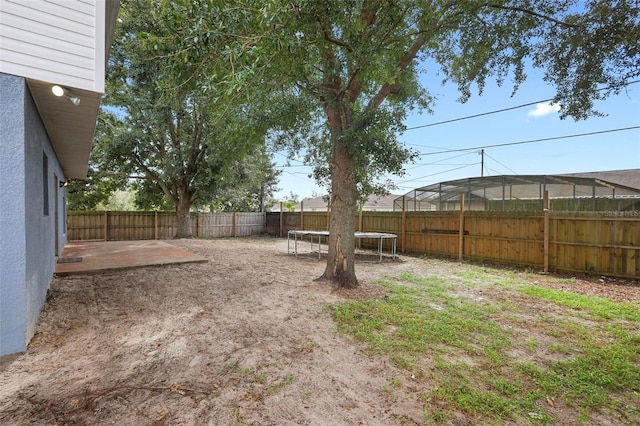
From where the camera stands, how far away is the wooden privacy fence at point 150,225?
12.9 metres

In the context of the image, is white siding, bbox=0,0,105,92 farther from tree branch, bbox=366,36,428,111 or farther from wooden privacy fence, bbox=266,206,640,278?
wooden privacy fence, bbox=266,206,640,278

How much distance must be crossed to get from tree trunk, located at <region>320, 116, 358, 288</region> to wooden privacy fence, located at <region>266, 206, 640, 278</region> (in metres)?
5.06

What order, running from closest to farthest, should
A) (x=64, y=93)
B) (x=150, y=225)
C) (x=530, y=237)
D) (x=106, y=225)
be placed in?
(x=64, y=93)
(x=530, y=237)
(x=106, y=225)
(x=150, y=225)

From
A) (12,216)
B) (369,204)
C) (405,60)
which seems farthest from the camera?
(369,204)

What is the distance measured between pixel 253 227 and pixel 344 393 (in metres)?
15.8

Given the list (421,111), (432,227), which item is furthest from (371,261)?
(421,111)

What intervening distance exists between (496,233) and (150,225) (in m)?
14.2

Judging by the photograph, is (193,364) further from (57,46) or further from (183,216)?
(183,216)

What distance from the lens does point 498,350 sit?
323 cm

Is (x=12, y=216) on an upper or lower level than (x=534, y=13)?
lower

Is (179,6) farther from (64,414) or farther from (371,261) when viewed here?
(371,261)

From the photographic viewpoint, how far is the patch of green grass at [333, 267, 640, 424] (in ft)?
7.69

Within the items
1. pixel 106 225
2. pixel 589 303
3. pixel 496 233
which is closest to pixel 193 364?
pixel 589 303

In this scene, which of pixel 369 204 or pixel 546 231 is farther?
pixel 369 204
